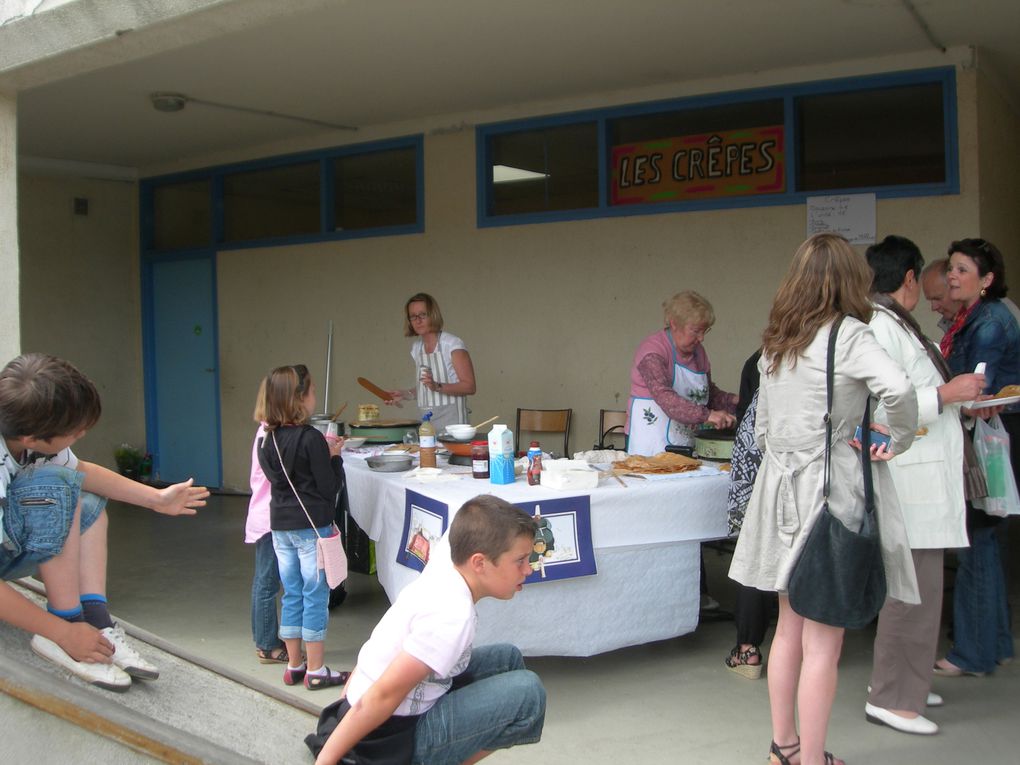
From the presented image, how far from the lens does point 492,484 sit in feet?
14.1

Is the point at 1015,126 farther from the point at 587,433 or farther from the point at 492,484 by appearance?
the point at 492,484

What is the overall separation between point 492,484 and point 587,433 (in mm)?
3181

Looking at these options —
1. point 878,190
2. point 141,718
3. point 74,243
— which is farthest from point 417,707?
point 74,243

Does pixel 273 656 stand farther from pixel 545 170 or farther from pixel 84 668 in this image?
pixel 545 170

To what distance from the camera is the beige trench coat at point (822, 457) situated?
9.72 ft

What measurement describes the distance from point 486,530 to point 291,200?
7.18m

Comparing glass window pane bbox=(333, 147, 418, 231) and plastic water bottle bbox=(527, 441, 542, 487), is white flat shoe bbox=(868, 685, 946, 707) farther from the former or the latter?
glass window pane bbox=(333, 147, 418, 231)

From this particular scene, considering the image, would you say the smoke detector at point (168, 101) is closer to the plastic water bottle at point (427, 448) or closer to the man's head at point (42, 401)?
the plastic water bottle at point (427, 448)

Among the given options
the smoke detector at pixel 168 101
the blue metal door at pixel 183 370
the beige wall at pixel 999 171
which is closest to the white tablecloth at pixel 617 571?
the beige wall at pixel 999 171

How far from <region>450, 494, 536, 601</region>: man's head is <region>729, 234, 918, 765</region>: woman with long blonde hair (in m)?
1.00

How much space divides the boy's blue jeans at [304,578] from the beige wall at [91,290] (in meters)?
6.23

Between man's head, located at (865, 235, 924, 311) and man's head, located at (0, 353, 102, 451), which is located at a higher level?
man's head, located at (865, 235, 924, 311)

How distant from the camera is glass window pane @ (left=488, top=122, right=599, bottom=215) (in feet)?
24.1

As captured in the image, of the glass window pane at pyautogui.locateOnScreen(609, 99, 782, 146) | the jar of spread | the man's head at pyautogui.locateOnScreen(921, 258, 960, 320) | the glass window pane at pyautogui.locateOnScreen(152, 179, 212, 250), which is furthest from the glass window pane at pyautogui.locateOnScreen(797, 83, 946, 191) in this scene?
the glass window pane at pyautogui.locateOnScreen(152, 179, 212, 250)
